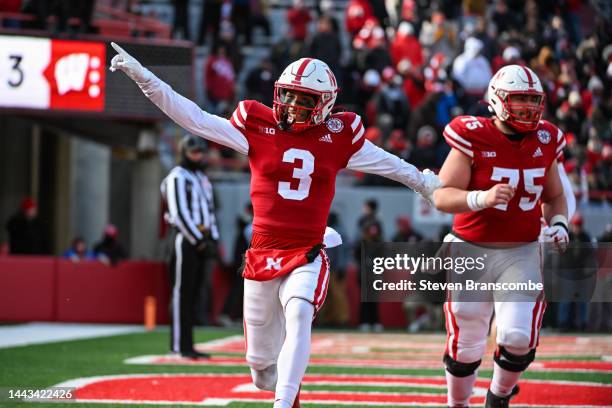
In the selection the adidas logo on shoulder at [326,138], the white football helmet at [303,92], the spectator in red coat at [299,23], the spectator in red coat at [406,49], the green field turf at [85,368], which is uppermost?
the spectator in red coat at [299,23]

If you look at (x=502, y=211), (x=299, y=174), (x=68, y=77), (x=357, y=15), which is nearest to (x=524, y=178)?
(x=502, y=211)

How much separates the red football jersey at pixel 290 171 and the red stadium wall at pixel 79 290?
1036cm

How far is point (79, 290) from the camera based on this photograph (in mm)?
16516

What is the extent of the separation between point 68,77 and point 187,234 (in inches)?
221

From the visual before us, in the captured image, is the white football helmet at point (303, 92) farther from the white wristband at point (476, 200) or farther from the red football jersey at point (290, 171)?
the white wristband at point (476, 200)

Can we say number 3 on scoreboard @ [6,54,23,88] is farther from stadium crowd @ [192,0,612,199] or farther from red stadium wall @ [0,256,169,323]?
stadium crowd @ [192,0,612,199]

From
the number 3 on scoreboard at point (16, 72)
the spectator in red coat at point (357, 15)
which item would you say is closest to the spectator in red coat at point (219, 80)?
the spectator in red coat at point (357, 15)

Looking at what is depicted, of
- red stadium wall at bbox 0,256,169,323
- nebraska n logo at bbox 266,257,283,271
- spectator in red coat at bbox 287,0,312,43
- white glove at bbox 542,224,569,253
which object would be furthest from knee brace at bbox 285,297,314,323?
spectator in red coat at bbox 287,0,312,43

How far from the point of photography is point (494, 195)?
6309 mm

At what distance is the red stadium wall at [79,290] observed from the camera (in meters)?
16.3

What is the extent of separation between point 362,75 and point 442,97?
7.00 ft

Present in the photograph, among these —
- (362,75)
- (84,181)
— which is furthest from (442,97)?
(84,181)

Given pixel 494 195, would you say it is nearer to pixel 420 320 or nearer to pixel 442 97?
pixel 420 320

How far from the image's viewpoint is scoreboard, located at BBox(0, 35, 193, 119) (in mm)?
15141
